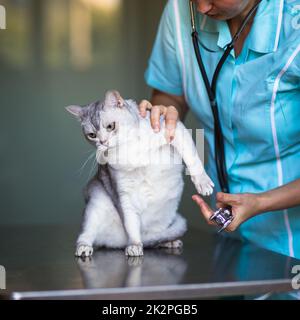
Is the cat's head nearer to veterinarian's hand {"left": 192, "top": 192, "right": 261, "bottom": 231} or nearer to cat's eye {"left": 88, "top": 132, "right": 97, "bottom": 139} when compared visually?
cat's eye {"left": 88, "top": 132, "right": 97, "bottom": 139}

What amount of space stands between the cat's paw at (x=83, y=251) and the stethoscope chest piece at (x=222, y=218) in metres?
0.26

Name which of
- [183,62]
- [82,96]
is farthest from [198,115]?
[82,96]

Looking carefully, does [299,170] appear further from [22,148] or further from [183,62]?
[22,148]

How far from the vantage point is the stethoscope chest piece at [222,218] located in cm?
125

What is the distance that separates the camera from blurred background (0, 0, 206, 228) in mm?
3709

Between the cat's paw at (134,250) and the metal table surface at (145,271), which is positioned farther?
the cat's paw at (134,250)

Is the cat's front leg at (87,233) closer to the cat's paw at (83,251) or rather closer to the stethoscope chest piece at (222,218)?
the cat's paw at (83,251)

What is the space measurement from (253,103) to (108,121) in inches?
14.0

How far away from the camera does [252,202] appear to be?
1.29 metres

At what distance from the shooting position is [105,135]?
131 cm

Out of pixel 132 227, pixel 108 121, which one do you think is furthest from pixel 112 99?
pixel 132 227

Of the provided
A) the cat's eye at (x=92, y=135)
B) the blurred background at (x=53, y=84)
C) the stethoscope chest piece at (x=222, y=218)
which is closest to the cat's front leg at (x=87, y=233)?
the cat's eye at (x=92, y=135)

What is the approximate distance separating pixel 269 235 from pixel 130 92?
2.48 m
